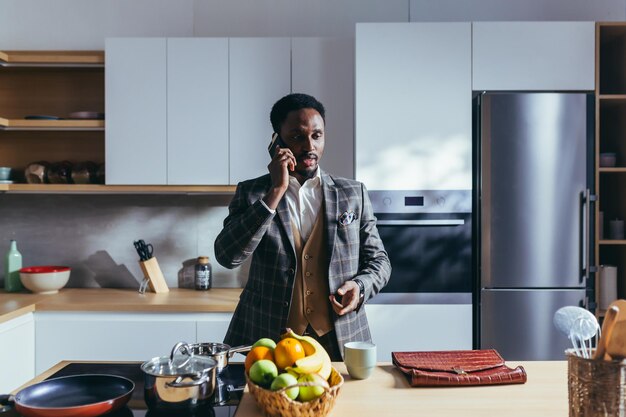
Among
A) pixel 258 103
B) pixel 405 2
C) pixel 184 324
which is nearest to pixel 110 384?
pixel 184 324

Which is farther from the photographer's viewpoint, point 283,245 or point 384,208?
point 384,208

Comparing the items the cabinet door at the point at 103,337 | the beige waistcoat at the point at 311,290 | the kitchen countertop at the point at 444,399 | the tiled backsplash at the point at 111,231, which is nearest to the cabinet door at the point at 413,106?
the beige waistcoat at the point at 311,290

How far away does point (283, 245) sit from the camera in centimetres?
187

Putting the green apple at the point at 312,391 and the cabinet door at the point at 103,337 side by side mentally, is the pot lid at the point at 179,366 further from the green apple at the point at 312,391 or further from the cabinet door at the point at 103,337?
the cabinet door at the point at 103,337

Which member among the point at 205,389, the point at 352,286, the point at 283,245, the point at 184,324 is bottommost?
the point at 184,324

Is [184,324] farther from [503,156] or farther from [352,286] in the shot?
[503,156]

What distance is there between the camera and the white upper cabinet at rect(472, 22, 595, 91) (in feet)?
8.97

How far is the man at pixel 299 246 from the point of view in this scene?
180cm

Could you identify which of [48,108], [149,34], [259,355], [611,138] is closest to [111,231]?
[48,108]

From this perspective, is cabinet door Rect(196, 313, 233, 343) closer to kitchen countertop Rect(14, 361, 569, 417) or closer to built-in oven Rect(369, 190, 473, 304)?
built-in oven Rect(369, 190, 473, 304)

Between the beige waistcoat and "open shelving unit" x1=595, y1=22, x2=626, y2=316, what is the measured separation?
60.9 inches

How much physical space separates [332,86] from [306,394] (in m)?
2.08

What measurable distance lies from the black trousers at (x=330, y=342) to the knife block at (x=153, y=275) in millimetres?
1451

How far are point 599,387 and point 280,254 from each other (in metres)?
1.05
